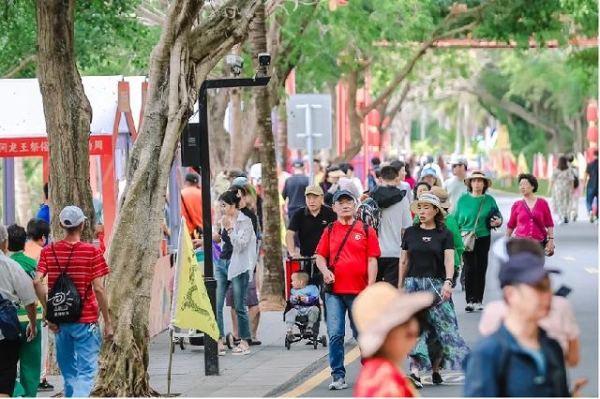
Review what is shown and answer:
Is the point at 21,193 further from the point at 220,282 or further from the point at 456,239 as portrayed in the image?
the point at 456,239

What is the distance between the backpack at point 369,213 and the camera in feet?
53.3

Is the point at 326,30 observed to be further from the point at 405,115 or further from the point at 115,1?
the point at 405,115

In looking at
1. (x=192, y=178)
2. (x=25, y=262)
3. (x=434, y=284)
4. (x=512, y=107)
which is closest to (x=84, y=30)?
(x=192, y=178)

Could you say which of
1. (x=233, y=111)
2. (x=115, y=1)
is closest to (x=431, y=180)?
(x=115, y=1)

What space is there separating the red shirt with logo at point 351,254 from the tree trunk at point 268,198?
25.3 feet

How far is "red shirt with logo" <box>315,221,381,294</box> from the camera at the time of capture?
13.4 metres

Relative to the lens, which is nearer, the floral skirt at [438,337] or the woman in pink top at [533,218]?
the floral skirt at [438,337]

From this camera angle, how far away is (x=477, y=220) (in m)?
19.4

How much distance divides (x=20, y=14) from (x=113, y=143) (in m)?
4.53

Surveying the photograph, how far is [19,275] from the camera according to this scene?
11.1 meters

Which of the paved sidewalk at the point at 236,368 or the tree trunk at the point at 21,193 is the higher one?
the tree trunk at the point at 21,193

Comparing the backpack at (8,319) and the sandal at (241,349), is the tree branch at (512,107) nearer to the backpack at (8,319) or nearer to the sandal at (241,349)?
the sandal at (241,349)

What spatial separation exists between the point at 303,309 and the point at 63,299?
5.22m

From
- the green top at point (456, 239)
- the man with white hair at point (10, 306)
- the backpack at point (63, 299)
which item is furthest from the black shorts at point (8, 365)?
the green top at point (456, 239)
